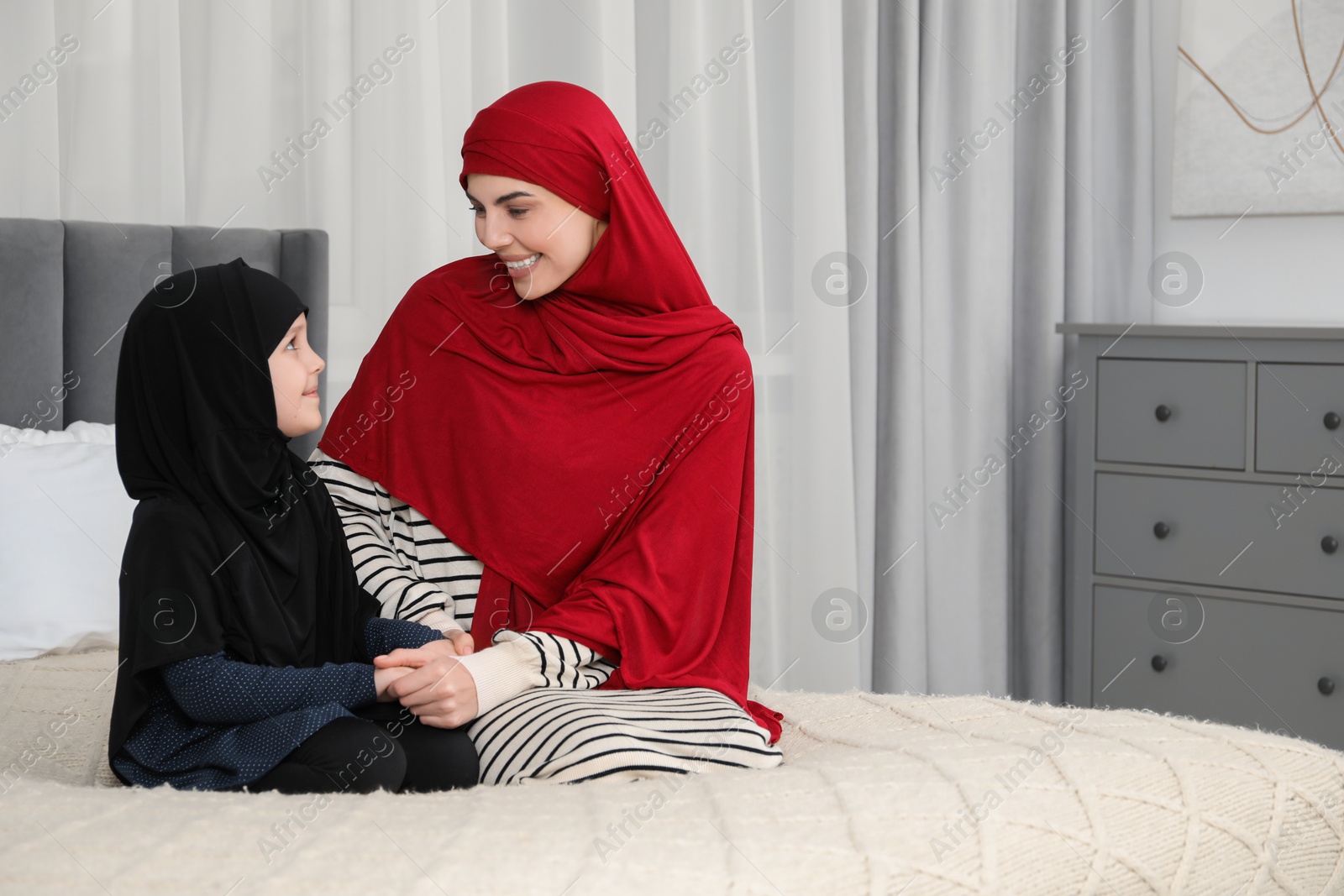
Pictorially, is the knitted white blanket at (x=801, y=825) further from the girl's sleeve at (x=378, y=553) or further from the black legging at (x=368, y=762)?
the girl's sleeve at (x=378, y=553)

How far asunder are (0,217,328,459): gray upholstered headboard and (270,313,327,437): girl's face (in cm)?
85

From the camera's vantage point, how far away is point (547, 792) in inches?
46.9

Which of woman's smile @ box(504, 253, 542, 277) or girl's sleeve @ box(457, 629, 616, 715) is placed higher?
woman's smile @ box(504, 253, 542, 277)

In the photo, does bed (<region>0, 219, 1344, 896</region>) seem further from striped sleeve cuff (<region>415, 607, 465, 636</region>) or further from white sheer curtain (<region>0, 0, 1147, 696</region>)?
white sheer curtain (<region>0, 0, 1147, 696</region>)

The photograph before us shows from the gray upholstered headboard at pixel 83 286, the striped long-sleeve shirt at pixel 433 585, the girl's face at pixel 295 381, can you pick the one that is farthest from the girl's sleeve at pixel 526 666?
the gray upholstered headboard at pixel 83 286

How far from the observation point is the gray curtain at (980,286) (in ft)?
10.1

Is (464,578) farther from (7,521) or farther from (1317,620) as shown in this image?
(1317,620)

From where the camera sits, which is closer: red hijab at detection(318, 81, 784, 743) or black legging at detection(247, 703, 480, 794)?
black legging at detection(247, 703, 480, 794)

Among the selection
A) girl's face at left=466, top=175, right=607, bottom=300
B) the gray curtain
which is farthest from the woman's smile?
the gray curtain

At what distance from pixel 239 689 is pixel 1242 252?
2942 mm

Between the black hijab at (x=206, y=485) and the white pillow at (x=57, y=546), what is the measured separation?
61 centimetres

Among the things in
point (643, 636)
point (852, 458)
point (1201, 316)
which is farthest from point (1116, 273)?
point (643, 636)

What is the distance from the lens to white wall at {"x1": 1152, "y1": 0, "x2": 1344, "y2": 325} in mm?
3059

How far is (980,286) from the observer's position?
313cm
